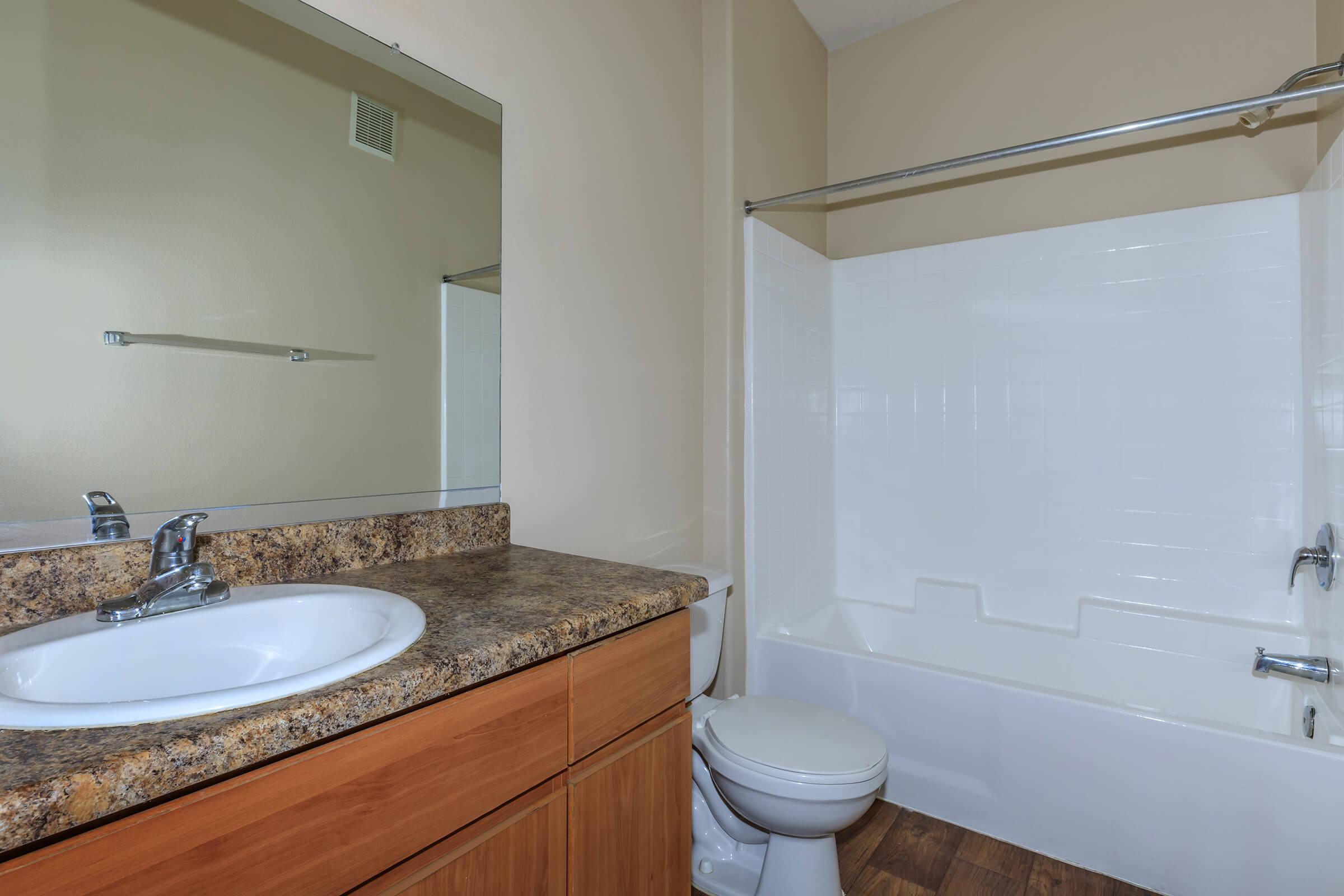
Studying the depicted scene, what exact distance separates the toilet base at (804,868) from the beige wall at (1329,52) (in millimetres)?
2295

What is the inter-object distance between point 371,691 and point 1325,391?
2.47 meters

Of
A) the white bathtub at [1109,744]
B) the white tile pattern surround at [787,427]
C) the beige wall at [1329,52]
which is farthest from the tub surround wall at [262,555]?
the beige wall at [1329,52]

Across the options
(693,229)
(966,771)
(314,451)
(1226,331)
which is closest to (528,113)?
(693,229)

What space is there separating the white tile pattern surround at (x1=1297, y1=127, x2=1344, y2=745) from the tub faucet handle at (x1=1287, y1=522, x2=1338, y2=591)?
0.04 meters

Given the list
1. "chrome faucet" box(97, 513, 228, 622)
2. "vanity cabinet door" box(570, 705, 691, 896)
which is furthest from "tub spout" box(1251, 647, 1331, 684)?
"chrome faucet" box(97, 513, 228, 622)

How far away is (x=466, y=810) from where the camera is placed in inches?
29.9

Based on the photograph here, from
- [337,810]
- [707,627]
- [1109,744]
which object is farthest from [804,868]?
[337,810]

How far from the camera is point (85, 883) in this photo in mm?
488

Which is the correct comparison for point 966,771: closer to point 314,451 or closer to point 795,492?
point 795,492

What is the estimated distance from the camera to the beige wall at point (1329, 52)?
185 cm

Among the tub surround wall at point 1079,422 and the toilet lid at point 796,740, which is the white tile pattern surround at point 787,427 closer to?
the tub surround wall at point 1079,422

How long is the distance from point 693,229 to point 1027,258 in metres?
1.31

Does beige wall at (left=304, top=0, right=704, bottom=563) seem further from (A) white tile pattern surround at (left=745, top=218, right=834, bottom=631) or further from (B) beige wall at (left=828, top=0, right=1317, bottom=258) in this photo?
(B) beige wall at (left=828, top=0, right=1317, bottom=258)

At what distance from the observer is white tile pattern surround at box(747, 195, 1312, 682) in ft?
7.04
